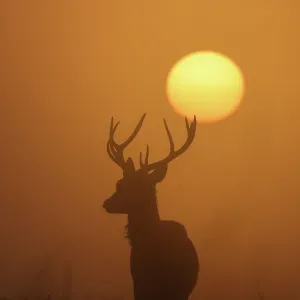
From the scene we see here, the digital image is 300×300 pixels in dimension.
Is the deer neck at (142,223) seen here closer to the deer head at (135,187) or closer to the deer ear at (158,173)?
the deer head at (135,187)

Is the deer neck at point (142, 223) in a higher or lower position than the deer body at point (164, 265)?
higher

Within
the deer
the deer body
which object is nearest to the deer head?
the deer

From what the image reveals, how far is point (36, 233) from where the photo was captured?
12508 millimetres

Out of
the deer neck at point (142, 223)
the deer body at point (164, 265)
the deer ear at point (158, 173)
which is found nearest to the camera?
the deer body at point (164, 265)

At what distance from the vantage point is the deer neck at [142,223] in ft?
19.0

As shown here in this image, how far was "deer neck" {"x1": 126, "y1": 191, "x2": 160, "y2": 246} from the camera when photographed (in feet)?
19.0

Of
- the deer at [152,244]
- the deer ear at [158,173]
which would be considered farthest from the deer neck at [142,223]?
the deer ear at [158,173]

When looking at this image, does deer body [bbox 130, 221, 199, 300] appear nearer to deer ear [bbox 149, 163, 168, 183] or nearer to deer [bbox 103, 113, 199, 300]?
deer [bbox 103, 113, 199, 300]

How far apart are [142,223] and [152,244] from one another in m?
0.27

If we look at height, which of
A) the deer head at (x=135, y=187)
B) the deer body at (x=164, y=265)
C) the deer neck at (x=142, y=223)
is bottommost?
the deer body at (x=164, y=265)

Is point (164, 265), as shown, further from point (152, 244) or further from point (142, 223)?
point (142, 223)

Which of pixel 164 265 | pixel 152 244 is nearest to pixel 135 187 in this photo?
pixel 152 244

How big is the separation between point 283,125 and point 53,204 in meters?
8.54

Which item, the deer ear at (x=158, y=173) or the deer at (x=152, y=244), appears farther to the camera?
the deer ear at (x=158, y=173)
